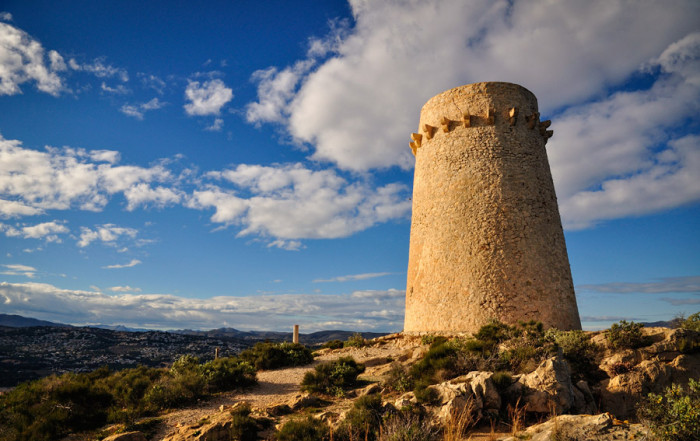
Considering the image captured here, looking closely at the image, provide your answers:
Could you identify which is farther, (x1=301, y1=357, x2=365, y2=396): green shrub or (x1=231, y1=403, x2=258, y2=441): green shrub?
(x1=301, y1=357, x2=365, y2=396): green shrub

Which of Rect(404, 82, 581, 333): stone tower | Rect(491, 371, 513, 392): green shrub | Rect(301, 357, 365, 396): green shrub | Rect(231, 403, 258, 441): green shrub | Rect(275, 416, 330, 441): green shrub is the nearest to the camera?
Rect(275, 416, 330, 441): green shrub

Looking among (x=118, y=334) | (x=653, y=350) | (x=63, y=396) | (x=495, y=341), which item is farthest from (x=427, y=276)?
(x=118, y=334)

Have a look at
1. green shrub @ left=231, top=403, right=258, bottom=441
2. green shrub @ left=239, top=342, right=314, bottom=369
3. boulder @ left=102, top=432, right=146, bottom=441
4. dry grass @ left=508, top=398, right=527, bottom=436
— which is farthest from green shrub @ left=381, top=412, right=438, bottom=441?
green shrub @ left=239, top=342, right=314, bottom=369

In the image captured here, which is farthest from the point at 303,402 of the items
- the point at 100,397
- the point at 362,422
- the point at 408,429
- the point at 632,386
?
the point at 632,386

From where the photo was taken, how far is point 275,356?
15688 millimetres

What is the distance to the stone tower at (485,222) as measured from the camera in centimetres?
1370

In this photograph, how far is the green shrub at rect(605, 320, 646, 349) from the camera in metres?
10.7

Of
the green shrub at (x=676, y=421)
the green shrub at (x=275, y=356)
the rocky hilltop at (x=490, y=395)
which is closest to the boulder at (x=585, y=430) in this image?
the rocky hilltop at (x=490, y=395)

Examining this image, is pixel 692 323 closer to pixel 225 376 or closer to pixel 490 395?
pixel 490 395

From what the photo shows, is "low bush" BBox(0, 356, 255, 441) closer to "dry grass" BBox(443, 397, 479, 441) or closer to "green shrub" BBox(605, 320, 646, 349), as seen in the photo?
"dry grass" BBox(443, 397, 479, 441)

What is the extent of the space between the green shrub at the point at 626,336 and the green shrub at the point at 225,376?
11.1 metres

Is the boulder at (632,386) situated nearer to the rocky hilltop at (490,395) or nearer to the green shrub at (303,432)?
the rocky hilltop at (490,395)

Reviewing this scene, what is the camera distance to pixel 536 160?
15.5 metres

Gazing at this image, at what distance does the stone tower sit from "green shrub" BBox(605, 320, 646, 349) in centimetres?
255
